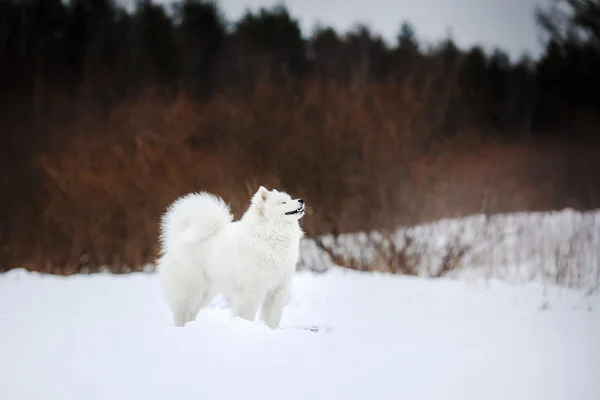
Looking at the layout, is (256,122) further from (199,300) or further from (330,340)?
(330,340)

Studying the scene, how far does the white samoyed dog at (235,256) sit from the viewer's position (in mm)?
4781

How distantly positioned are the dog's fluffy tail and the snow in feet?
2.38

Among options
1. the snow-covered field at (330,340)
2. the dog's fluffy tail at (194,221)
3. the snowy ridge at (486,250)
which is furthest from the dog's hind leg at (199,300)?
the snowy ridge at (486,250)

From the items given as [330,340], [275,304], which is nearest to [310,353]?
[330,340]

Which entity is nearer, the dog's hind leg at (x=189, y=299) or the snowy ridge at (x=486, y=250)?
the dog's hind leg at (x=189, y=299)

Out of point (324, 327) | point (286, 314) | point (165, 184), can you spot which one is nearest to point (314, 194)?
point (165, 184)

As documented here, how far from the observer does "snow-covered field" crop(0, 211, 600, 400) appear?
3.41 metres

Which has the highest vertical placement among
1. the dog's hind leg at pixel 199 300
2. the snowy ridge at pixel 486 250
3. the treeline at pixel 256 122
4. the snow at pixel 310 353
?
the treeline at pixel 256 122

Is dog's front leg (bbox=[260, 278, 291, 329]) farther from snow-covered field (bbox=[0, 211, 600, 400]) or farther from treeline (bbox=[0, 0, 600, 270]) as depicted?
treeline (bbox=[0, 0, 600, 270])

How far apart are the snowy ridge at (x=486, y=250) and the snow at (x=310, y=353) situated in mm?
1775

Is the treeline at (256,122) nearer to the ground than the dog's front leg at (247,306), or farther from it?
farther from it

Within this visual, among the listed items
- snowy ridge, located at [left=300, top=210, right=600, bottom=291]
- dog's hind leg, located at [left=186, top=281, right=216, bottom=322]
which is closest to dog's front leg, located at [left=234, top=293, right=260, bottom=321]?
dog's hind leg, located at [left=186, top=281, right=216, bottom=322]

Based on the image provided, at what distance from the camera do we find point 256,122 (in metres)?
11.7

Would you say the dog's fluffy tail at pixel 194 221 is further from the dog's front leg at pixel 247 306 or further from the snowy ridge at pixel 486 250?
the snowy ridge at pixel 486 250
